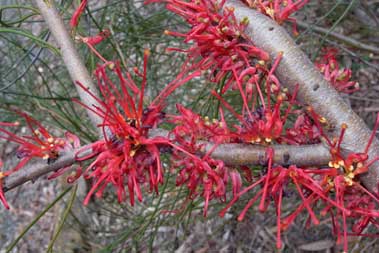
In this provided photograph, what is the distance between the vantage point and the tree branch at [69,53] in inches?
33.6

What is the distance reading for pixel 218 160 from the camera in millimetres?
804

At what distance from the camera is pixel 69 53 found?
0.89 metres

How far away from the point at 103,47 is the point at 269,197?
4.06ft

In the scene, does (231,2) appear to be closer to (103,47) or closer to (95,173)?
(95,173)

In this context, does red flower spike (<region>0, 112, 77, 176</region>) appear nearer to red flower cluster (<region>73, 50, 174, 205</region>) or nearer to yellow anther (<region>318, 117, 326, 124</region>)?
red flower cluster (<region>73, 50, 174, 205</region>)

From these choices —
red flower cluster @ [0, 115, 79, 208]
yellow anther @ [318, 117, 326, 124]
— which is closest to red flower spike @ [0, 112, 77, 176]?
red flower cluster @ [0, 115, 79, 208]

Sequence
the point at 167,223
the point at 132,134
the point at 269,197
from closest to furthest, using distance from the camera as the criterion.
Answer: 1. the point at 132,134
2. the point at 269,197
3. the point at 167,223

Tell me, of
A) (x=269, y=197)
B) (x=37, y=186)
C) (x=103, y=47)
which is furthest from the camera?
(x=37, y=186)

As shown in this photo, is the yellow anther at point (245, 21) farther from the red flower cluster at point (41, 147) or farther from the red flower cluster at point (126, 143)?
the red flower cluster at point (41, 147)

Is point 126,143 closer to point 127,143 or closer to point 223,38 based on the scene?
point 127,143

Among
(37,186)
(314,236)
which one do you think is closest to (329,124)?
(314,236)

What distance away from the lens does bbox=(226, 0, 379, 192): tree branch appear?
0.82m

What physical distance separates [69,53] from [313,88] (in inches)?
16.7

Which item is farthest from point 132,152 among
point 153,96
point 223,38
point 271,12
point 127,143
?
point 153,96
